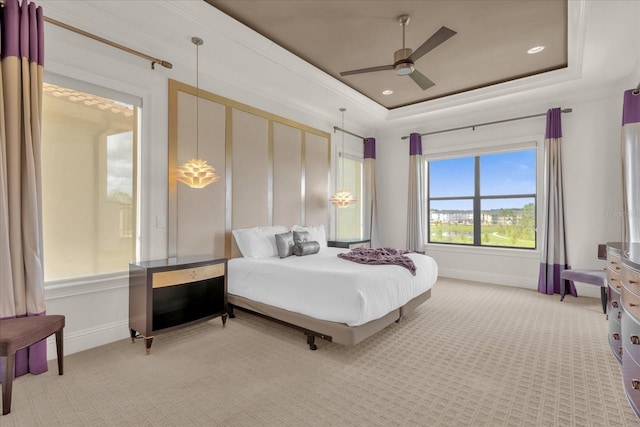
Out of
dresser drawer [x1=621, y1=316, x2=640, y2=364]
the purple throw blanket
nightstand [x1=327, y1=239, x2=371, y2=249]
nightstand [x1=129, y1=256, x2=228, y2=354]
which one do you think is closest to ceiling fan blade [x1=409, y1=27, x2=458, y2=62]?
the purple throw blanket

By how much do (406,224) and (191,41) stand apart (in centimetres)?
510

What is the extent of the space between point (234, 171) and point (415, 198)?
3759mm

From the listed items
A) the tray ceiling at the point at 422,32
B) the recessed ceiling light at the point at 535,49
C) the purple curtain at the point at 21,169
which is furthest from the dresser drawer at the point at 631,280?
the purple curtain at the point at 21,169

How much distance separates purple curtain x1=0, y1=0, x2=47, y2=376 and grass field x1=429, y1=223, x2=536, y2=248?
630cm

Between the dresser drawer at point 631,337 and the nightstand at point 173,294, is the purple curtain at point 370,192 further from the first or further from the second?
the dresser drawer at point 631,337

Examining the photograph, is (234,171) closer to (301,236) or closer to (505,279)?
(301,236)

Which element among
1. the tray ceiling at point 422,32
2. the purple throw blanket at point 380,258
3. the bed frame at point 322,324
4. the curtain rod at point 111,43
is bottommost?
the bed frame at point 322,324

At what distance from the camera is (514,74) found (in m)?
4.71

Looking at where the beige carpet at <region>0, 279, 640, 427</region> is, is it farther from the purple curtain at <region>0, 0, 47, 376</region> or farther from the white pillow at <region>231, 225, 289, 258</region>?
the white pillow at <region>231, 225, 289, 258</region>

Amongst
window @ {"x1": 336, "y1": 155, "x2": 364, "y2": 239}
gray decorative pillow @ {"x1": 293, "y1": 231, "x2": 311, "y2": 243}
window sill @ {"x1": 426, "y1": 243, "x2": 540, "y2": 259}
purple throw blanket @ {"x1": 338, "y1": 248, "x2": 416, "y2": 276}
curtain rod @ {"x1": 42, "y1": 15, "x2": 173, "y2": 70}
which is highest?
curtain rod @ {"x1": 42, "y1": 15, "x2": 173, "y2": 70}

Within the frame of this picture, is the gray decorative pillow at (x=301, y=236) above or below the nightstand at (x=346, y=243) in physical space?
above

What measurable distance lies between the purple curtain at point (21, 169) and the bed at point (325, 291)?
5.90ft

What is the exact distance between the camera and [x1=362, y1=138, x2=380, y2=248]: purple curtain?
274 inches

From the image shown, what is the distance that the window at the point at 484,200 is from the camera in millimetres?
5688
